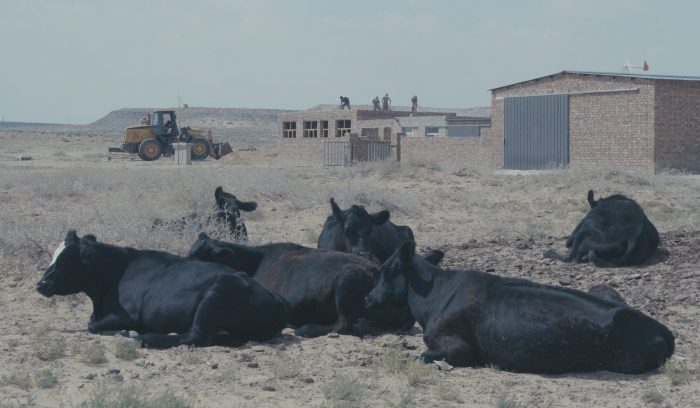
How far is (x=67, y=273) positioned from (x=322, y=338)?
2.68 meters

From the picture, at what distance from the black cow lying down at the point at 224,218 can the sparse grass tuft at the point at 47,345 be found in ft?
18.2

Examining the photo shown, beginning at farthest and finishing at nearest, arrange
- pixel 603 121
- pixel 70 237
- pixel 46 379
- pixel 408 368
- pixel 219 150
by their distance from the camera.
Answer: pixel 219 150 < pixel 603 121 < pixel 70 237 < pixel 408 368 < pixel 46 379

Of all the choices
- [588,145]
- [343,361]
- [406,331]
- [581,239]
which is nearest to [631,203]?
[581,239]

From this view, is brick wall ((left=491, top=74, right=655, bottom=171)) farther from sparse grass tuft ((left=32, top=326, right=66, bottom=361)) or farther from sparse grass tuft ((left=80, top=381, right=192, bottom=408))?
sparse grass tuft ((left=80, top=381, right=192, bottom=408))

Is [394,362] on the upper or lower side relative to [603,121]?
lower

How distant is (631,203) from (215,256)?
7.23 m

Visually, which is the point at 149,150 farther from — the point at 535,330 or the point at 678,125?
the point at 535,330

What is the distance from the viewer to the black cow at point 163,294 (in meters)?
9.28

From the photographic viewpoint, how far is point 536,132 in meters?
41.8

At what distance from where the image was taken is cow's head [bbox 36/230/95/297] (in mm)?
10156

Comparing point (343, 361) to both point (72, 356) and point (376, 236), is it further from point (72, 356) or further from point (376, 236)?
point (376, 236)

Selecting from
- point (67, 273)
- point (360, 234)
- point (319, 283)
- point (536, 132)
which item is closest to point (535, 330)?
point (319, 283)

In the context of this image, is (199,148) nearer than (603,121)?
No

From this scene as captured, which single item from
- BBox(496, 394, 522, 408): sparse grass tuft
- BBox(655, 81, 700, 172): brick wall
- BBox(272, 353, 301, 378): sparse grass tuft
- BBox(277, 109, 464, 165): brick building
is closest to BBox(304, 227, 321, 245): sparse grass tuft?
BBox(272, 353, 301, 378): sparse grass tuft
